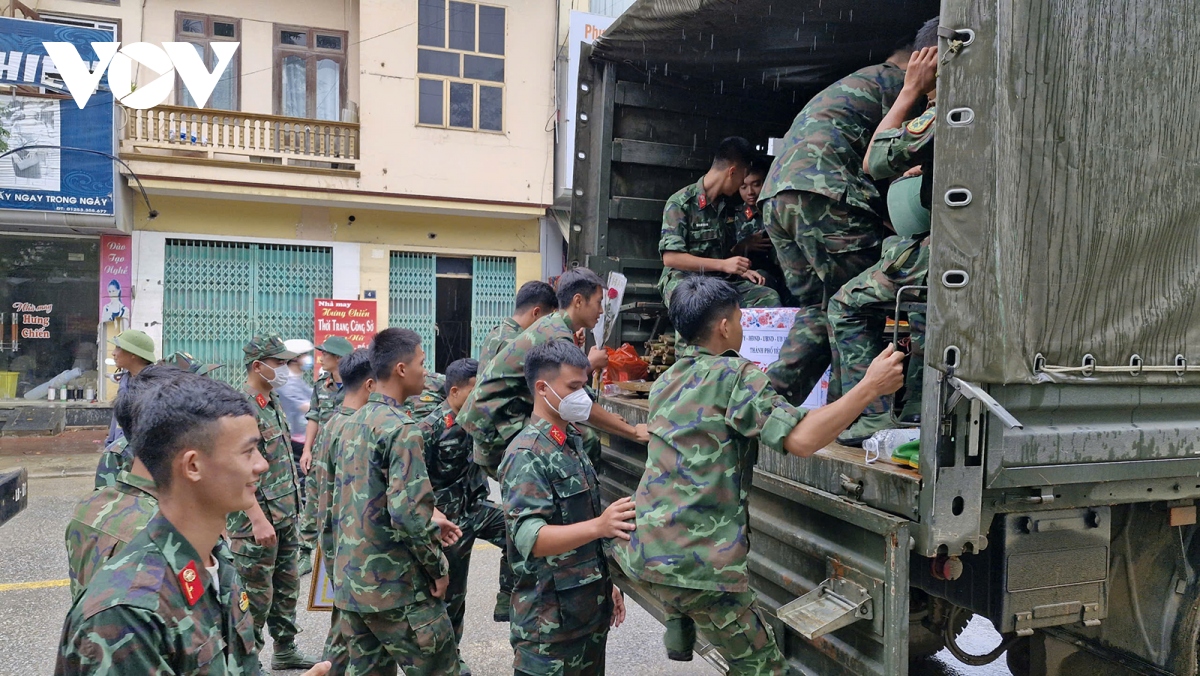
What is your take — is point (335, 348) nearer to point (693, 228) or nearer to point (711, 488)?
point (693, 228)

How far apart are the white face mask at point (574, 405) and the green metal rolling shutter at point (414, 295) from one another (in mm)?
10562

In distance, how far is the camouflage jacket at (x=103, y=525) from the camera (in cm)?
192

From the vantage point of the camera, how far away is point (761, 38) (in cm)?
368

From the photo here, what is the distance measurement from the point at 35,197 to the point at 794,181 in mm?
11605

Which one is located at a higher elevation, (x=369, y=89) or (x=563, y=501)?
(x=369, y=89)

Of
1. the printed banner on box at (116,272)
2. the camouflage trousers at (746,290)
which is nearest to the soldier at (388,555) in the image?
the camouflage trousers at (746,290)

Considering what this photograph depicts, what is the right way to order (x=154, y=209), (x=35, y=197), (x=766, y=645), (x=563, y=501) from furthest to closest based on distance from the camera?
(x=154, y=209), (x=35, y=197), (x=563, y=501), (x=766, y=645)

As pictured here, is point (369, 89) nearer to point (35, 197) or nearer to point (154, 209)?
point (154, 209)

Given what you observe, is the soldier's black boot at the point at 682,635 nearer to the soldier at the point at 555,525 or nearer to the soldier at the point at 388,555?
the soldier at the point at 555,525

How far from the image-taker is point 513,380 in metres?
3.42

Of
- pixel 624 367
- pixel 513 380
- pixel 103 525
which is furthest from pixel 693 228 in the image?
pixel 103 525

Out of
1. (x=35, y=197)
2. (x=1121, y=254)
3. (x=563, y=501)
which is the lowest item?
(x=563, y=501)

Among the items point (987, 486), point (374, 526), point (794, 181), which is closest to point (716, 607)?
point (987, 486)

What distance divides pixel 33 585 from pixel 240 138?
8516 mm
